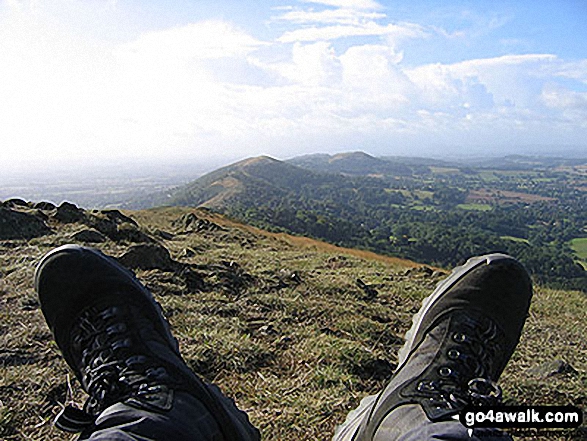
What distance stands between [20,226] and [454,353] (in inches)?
275

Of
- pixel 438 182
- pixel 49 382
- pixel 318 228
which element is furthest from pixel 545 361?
pixel 438 182

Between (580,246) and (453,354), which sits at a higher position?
(453,354)

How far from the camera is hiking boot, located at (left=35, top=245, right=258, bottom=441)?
54.9 inches

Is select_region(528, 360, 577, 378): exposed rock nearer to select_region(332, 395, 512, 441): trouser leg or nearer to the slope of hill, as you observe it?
select_region(332, 395, 512, 441): trouser leg

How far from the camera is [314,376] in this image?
7.86 feet

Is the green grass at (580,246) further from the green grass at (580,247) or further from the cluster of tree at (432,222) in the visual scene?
the cluster of tree at (432,222)

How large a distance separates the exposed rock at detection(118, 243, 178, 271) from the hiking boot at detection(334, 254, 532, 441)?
11.6ft

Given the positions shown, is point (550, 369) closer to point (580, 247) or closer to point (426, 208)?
point (580, 247)

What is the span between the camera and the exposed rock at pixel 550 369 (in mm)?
2795

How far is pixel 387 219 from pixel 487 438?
6192cm

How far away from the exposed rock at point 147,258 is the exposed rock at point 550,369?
376cm

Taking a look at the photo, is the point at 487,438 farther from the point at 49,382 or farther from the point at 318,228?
the point at 318,228

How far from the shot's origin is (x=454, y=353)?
1.65 meters

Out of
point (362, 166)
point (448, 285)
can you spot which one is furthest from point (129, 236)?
point (362, 166)
